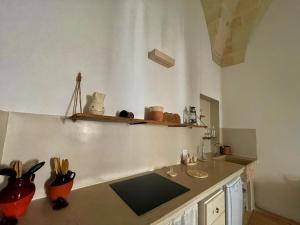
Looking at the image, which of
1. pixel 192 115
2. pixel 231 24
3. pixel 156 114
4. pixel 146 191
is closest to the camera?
pixel 146 191

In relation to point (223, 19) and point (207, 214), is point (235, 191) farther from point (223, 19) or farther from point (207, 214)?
point (223, 19)

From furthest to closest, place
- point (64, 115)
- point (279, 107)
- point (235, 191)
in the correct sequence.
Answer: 1. point (279, 107)
2. point (235, 191)
3. point (64, 115)

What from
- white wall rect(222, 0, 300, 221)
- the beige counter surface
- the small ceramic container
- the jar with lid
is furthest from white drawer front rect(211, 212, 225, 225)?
white wall rect(222, 0, 300, 221)

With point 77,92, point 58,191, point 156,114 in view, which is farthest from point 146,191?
point 77,92

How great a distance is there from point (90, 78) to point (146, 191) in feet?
2.82

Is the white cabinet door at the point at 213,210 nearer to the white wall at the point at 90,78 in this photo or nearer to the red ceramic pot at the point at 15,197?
the white wall at the point at 90,78

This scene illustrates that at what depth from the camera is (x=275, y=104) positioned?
87.3 inches

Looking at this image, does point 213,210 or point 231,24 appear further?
point 231,24

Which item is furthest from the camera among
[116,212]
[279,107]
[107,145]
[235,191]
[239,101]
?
[239,101]

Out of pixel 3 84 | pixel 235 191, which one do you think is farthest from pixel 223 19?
pixel 3 84

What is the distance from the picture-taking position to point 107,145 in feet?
3.52

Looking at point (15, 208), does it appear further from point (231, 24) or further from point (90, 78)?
point (231, 24)

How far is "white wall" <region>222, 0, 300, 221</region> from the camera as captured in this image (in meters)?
2.05

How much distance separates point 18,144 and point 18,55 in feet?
1.54
